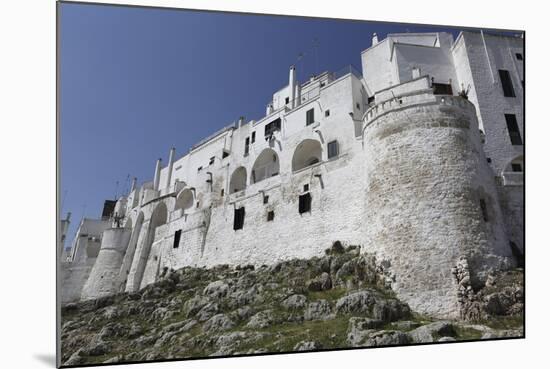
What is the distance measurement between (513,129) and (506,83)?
8.21 feet

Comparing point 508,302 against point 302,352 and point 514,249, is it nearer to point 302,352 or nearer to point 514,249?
point 514,249

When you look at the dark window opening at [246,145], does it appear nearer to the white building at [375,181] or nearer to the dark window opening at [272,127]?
the white building at [375,181]

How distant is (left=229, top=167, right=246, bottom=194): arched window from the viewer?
928 inches

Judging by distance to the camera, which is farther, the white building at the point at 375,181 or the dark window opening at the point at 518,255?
the white building at the point at 375,181

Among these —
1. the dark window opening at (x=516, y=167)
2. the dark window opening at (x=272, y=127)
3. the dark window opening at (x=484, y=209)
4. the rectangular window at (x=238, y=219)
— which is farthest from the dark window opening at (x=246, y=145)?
the dark window opening at (x=484, y=209)

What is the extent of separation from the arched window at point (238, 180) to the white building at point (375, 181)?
2.8 inches

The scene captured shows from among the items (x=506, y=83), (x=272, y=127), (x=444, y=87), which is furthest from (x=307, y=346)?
(x=272, y=127)

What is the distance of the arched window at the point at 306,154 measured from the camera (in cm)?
2019

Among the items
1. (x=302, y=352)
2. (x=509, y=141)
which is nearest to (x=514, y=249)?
(x=509, y=141)

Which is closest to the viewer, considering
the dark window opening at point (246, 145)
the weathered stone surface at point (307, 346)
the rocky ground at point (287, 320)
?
the weathered stone surface at point (307, 346)

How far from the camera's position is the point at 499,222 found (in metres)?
12.0

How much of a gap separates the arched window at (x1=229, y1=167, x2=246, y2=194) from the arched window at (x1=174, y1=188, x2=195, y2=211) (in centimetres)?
463

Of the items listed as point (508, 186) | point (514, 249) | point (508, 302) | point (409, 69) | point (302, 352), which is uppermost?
point (409, 69)

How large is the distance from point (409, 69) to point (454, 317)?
12607 millimetres
